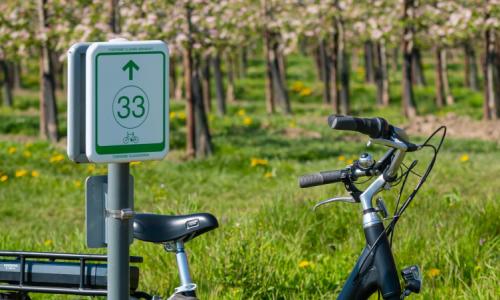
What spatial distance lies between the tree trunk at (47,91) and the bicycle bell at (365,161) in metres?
14.0

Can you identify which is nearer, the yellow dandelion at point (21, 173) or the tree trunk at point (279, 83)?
the yellow dandelion at point (21, 173)

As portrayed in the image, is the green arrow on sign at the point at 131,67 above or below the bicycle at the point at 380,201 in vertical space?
above

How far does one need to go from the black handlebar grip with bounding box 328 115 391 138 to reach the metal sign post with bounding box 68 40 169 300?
0.66 metres

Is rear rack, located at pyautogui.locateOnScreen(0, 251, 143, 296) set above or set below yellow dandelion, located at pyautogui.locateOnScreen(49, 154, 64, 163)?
above

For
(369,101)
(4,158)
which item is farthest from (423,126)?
(369,101)

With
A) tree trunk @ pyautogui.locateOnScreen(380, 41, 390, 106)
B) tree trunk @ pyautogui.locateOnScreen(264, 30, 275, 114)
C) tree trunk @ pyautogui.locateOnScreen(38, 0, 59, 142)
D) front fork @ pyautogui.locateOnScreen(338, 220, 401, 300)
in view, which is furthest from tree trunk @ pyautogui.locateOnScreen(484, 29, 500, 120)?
front fork @ pyautogui.locateOnScreen(338, 220, 401, 300)

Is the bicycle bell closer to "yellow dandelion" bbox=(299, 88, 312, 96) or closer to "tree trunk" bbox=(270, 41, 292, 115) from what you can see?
"tree trunk" bbox=(270, 41, 292, 115)

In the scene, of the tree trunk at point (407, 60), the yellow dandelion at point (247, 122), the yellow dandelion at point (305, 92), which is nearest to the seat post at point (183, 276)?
the yellow dandelion at point (247, 122)

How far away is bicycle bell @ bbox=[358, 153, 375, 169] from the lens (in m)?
3.81

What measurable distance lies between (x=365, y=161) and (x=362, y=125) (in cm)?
22

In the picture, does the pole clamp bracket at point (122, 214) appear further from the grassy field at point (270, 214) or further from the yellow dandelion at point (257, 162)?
the yellow dandelion at point (257, 162)

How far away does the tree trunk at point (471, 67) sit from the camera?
118ft

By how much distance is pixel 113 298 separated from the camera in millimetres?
3391

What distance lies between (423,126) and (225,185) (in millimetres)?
10414
